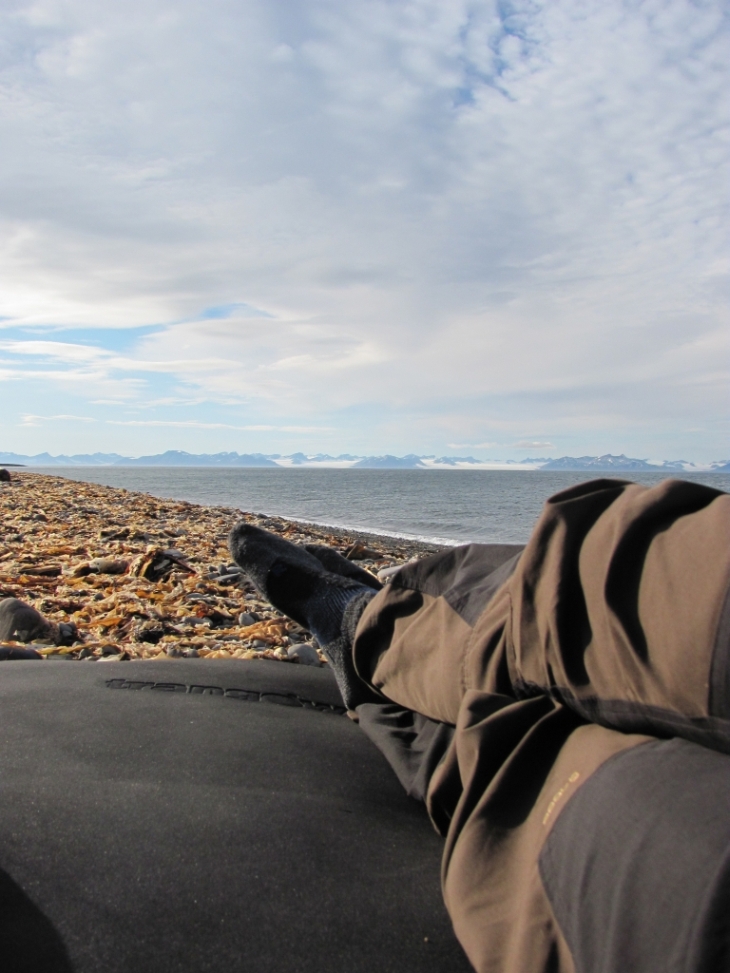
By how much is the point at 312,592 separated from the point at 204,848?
1.35 m

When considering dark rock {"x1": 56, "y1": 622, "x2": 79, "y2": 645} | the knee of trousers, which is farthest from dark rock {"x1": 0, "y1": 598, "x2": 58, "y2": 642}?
the knee of trousers

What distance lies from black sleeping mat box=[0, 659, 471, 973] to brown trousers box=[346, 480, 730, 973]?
0.46 ft

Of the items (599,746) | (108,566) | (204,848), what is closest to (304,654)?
(204,848)

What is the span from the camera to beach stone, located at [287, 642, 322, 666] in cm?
286

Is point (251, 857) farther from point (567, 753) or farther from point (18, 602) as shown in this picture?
point (18, 602)

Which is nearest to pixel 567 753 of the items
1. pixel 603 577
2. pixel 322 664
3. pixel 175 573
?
pixel 603 577

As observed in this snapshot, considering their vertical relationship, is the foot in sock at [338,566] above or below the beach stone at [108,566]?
above

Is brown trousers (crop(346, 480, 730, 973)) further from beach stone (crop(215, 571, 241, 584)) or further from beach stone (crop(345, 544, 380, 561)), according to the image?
beach stone (crop(345, 544, 380, 561))

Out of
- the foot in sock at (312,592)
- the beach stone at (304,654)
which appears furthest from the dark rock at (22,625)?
the beach stone at (304,654)

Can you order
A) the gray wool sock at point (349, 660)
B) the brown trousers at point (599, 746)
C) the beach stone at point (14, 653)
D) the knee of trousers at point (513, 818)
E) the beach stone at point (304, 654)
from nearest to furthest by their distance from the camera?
the brown trousers at point (599, 746) < the knee of trousers at point (513, 818) < the gray wool sock at point (349, 660) < the beach stone at point (14, 653) < the beach stone at point (304, 654)

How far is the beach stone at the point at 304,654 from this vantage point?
2.86m

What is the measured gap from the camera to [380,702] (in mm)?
1967

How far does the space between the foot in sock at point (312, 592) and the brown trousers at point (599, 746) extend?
80 cm

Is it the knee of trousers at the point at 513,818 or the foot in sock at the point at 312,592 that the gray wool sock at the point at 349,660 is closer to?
the foot in sock at the point at 312,592
